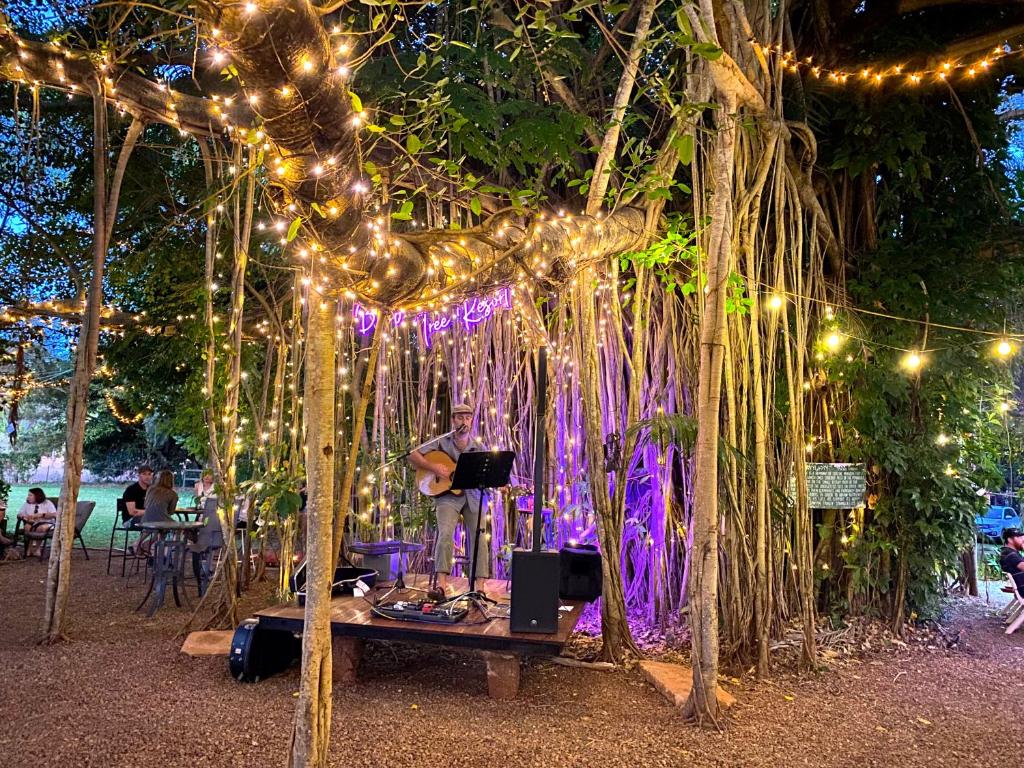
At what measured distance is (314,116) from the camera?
1.70 m

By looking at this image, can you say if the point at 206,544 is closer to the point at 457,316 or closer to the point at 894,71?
the point at 457,316

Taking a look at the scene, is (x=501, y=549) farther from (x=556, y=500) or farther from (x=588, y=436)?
(x=588, y=436)

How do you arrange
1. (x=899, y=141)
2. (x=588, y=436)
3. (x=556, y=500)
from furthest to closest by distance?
1. (x=556, y=500)
2. (x=899, y=141)
3. (x=588, y=436)

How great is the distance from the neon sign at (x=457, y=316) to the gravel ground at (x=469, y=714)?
2.17 metres

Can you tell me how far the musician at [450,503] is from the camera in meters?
4.81

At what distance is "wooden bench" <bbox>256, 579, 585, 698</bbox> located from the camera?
347 cm

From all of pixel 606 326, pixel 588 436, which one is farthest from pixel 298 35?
pixel 606 326

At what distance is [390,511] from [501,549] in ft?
3.00

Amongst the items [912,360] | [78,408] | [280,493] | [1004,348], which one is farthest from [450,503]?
[1004,348]

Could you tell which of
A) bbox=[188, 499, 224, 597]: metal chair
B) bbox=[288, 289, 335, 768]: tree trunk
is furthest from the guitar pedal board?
bbox=[188, 499, 224, 597]: metal chair

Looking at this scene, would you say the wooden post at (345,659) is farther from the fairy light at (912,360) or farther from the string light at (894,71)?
the string light at (894,71)

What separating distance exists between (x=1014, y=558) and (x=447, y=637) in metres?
5.21

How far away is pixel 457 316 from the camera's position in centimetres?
538

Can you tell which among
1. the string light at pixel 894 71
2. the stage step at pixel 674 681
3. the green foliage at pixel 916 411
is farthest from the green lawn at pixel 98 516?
the string light at pixel 894 71
